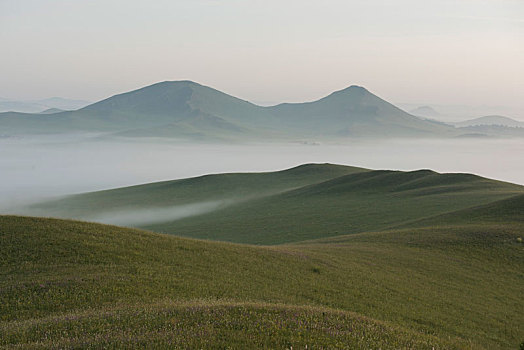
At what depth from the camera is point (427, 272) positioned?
30016 mm

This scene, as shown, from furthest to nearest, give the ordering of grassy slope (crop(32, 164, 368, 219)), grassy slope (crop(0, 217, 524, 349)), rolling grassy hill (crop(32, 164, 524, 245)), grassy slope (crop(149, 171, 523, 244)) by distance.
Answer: grassy slope (crop(32, 164, 368, 219)) → rolling grassy hill (crop(32, 164, 524, 245)) → grassy slope (crop(149, 171, 523, 244)) → grassy slope (crop(0, 217, 524, 349))

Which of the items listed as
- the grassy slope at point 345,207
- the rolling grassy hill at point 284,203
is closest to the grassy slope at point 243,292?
the rolling grassy hill at point 284,203

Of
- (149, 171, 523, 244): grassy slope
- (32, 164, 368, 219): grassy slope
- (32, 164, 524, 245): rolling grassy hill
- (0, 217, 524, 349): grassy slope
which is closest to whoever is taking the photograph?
(0, 217, 524, 349): grassy slope

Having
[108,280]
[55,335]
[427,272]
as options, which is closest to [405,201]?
[427,272]

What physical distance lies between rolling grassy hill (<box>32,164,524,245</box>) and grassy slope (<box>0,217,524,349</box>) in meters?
25.1

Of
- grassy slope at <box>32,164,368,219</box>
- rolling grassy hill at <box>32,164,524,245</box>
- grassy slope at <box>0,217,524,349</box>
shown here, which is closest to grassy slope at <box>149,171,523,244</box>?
rolling grassy hill at <box>32,164,524,245</box>

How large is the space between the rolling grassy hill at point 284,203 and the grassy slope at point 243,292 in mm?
25062

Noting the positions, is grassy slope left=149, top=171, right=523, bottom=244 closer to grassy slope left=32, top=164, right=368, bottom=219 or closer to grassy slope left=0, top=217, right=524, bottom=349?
grassy slope left=32, top=164, right=368, bottom=219

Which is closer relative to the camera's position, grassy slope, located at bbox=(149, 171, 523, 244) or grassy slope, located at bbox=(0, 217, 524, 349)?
grassy slope, located at bbox=(0, 217, 524, 349)

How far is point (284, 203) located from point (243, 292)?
74.1m

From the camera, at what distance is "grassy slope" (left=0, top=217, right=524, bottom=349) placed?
37.3 feet

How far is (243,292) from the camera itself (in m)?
19.7

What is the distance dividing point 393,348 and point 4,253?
18870mm

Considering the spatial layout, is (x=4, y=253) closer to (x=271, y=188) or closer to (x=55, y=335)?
(x=55, y=335)
